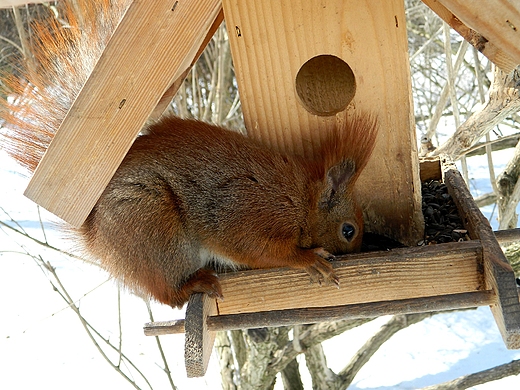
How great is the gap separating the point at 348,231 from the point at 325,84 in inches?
21.3

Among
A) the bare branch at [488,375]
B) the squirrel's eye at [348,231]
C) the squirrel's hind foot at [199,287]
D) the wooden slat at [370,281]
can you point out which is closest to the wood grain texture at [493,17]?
the wooden slat at [370,281]

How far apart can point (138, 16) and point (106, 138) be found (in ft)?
1.14

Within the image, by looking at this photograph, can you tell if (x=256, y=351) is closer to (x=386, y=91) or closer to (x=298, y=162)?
(x=298, y=162)

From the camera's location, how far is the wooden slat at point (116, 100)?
5.83 ft

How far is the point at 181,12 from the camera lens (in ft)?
5.80

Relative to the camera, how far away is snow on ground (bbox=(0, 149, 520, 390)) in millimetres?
4922

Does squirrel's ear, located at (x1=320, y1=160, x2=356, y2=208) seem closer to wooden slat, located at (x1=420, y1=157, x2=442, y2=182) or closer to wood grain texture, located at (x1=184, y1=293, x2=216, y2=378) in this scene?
wood grain texture, located at (x1=184, y1=293, x2=216, y2=378)

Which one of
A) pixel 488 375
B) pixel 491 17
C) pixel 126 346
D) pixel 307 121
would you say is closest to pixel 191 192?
pixel 307 121

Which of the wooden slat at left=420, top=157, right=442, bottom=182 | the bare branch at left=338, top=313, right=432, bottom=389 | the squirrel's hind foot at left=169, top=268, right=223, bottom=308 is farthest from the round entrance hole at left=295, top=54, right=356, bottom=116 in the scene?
the bare branch at left=338, top=313, right=432, bottom=389

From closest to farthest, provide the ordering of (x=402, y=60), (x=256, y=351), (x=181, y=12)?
(x=181, y=12), (x=402, y=60), (x=256, y=351)

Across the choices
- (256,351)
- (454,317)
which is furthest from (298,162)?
(454,317)

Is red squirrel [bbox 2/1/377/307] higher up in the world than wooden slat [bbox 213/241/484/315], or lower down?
higher up

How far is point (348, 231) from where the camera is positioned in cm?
234

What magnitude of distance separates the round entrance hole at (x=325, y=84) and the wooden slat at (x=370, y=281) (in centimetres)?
56
